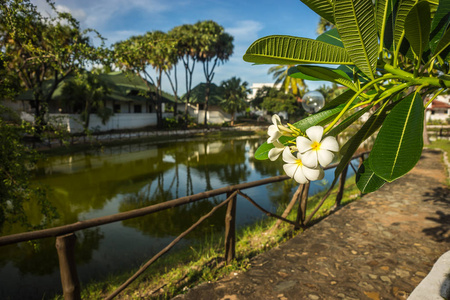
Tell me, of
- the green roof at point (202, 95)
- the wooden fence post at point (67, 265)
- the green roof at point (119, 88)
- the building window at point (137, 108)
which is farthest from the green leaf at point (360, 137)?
the green roof at point (202, 95)

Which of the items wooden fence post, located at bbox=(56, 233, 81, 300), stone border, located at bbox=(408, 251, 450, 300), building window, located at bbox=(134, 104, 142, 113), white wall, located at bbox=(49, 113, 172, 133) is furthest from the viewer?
building window, located at bbox=(134, 104, 142, 113)

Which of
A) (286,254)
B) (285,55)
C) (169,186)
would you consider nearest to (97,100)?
(169,186)

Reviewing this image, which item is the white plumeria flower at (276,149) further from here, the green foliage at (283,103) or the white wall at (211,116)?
the white wall at (211,116)

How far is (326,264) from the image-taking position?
2.72m

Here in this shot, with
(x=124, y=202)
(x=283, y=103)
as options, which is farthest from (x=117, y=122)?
(x=283, y=103)

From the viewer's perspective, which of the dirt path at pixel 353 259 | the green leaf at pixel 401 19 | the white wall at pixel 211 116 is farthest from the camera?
the white wall at pixel 211 116

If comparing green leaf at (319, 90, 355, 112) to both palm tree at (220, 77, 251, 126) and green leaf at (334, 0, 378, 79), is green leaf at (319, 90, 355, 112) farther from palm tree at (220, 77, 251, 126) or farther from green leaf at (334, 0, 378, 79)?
palm tree at (220, 77, 251, 126)

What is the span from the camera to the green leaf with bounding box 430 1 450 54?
2.53ft

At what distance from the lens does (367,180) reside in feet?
2.53

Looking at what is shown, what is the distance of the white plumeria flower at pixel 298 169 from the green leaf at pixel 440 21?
1.74 feet

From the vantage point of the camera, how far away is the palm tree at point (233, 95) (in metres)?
31.1

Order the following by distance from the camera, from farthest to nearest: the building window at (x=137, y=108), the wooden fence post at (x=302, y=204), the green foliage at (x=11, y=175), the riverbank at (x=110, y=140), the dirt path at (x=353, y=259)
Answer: the building window at (x=137, y=108) → the riverbank at (x=110, y=140) → the wooden fence post at (x=302, y=204) → the green foliage at (x=11, y=175) → the dirt path at (x=353, y=259)

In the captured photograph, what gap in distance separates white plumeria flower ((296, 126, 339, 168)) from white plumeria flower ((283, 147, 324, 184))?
3 centimetres

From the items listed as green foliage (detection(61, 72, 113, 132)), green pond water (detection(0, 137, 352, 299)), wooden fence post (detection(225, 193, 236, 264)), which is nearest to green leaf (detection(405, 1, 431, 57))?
wooden fence post (detection(225, 193, 236, 264))
